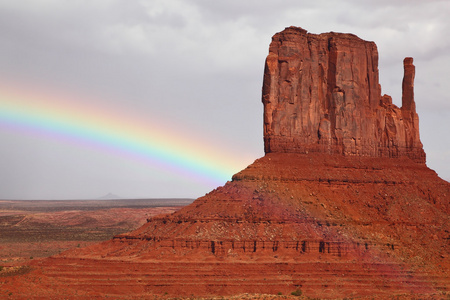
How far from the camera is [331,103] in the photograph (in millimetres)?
76938

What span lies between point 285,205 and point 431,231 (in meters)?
14.5

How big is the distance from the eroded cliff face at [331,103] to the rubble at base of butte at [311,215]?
125 millimetres

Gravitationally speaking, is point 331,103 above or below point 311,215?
above

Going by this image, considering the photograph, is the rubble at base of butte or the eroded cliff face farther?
the eroded cliff face

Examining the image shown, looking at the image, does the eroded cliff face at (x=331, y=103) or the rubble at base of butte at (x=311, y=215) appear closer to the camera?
the rubble at base of butte at (x=311, y=215)

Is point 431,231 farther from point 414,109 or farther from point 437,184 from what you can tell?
point 414,109

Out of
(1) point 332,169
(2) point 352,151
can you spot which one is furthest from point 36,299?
(2) point 352,151

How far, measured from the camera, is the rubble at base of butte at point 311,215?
5788 centimetres

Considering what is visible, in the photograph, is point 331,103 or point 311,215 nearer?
point 311,215

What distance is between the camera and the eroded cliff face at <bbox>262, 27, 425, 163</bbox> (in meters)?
73.6

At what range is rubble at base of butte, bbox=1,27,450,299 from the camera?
5788cm

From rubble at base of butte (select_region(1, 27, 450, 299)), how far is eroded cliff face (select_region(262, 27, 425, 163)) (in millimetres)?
125

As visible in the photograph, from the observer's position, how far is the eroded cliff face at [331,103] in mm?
73562

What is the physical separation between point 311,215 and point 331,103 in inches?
646
